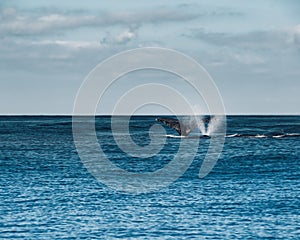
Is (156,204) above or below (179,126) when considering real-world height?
below

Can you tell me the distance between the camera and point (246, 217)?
51.4 m

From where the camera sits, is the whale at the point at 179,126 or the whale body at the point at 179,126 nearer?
the whale body at the point at 179,126

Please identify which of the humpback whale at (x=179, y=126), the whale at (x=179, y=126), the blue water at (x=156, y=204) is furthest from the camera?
the whale at (x=179, y=126)

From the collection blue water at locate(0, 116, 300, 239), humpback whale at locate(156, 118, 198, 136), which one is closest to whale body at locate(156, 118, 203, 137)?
humpback whale at locate(156, 118, 198, 136)

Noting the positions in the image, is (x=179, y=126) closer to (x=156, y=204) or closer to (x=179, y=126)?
(x=179, y=126)

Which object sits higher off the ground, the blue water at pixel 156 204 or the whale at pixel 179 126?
the whale at pixel 179 126

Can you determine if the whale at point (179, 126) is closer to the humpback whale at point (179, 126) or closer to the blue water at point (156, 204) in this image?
the humpback whale at point (179, 126)

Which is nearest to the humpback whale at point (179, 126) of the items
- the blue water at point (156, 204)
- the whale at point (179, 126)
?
the whale at point (179, 126)

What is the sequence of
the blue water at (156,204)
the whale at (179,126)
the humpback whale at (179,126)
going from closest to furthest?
the blue water at (156,204) → the humpback whale at (179,126) → the whale at (179,126)

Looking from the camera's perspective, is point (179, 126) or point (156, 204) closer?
point (156, 204)

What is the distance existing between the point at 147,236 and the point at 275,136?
114 metres

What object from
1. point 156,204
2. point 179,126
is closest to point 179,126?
point 179,126

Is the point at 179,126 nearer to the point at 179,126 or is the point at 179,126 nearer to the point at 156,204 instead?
the point at 179,126

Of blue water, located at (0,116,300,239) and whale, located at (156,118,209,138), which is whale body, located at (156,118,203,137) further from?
blue water, located at (0,116,300,239)
